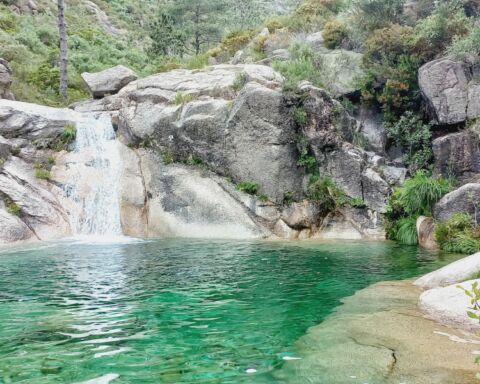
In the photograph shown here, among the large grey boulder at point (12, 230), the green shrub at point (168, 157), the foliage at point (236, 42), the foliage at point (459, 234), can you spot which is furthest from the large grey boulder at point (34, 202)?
the foliage at point (236, 42)

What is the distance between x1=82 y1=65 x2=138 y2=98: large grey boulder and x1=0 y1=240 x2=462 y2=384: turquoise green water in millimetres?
14477

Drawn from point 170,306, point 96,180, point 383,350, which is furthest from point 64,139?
point 383,350

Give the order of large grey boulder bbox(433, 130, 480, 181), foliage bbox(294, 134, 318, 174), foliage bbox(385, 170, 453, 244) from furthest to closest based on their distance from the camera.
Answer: foliage bbox(294, 134, 318, 174)
large grey boulder bbox(433, 130, 480, 181)
foliage bbox(385, 170, 453, 244)

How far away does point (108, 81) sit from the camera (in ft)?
87.7

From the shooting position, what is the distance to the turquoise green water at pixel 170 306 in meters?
5.10

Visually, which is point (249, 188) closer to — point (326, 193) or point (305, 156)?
point (305, 156)

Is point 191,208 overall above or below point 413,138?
below

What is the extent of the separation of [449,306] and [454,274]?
1755 mm

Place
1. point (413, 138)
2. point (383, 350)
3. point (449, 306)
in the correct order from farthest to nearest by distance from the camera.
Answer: point (413, 138), point (449, 306), point (383, 350)

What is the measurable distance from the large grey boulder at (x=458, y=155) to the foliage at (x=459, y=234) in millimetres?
3333

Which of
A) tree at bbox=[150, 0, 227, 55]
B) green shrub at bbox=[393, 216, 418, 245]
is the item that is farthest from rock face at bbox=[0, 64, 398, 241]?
tree at bbox=[150, 0, 227, 55]

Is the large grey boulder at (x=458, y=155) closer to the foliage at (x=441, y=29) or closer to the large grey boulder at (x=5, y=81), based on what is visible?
the foliage at (x=441, y=29)

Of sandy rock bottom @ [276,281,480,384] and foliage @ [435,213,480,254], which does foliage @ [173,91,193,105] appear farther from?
sandy rock bottom @ [276,281,480,384]

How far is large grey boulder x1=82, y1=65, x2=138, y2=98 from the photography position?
2661 cm
